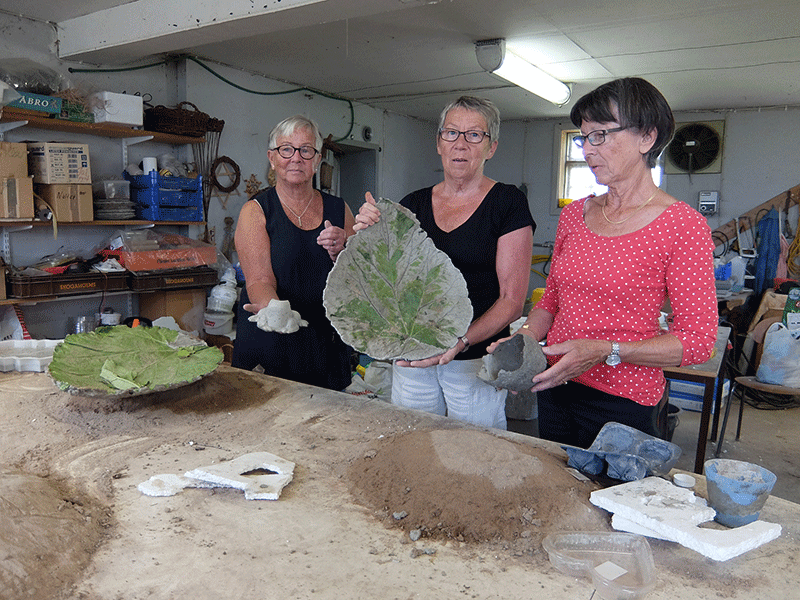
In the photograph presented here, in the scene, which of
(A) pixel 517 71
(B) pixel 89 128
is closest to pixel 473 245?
(B) pixel 89 128

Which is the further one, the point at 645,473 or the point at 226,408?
the point at 226,408

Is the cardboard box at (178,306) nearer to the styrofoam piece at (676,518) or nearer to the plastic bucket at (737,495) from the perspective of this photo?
the styrofoam piece at (676,518)

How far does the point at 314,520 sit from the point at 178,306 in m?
3.47

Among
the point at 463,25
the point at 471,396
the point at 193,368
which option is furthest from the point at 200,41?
the point at 471,396

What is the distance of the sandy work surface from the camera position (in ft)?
3.09

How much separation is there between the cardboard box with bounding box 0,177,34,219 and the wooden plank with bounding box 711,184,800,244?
5936 mm

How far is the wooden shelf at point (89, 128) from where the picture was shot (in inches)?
131

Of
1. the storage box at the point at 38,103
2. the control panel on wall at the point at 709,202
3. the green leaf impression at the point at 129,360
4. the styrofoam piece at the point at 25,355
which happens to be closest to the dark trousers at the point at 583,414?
the green leaf impression at the point at 129,360

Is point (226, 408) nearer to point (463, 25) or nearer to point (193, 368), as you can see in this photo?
point (193, 368)

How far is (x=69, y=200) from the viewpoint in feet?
11.7

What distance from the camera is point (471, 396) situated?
1.75 meters

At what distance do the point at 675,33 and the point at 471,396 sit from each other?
3.46m

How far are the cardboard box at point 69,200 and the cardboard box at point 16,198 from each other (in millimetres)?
148

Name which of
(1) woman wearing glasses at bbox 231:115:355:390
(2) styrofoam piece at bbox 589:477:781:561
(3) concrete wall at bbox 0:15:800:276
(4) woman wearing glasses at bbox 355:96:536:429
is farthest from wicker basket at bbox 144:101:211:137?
(2) styrofoam piece at bbox 589:477:781:561
